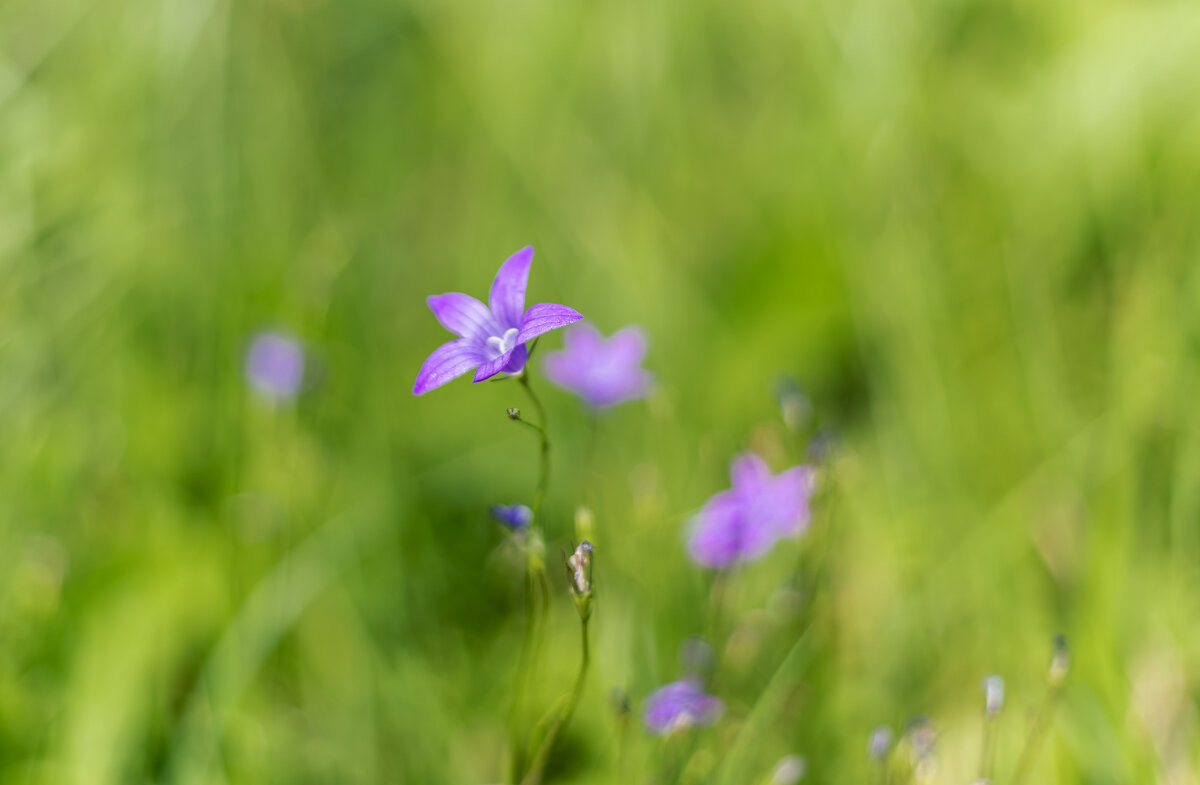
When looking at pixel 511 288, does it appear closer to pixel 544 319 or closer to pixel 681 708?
pixel 544 319

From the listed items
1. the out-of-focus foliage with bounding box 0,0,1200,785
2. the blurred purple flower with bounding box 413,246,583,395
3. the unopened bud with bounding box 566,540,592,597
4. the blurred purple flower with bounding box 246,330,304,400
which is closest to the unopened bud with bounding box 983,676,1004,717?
the out-of-focus foliage with bounding box 0,0,1200,785

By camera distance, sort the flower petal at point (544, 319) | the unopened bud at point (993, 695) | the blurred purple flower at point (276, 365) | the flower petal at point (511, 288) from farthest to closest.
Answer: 1. the blurred purple flower at point (276, 365)
2. the unopened bud at point (993, 695)
3. the flower petal at point (511, 288)
4. the flower petal at point (544, 319)

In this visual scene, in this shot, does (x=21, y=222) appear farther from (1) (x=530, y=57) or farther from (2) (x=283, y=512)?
(1) (x=530, y=57)

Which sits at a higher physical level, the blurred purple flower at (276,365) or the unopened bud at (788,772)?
the blurred purple flower at (276,365)

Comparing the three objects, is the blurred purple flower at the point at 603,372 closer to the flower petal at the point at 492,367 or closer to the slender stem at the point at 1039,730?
the flower petal at the point at 492,367

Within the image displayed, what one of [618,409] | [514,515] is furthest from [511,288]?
[618,409]

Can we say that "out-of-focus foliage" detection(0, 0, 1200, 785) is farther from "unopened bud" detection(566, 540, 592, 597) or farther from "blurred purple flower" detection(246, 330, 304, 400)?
"unopened bud" detection(566, 540, 592, 597)

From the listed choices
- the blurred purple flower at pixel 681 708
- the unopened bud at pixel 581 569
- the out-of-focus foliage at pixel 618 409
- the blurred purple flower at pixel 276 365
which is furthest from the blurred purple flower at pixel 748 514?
the blurred purple flower at pixel 276 365

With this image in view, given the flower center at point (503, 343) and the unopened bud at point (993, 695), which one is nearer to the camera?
the flower center at point (503, 343)
